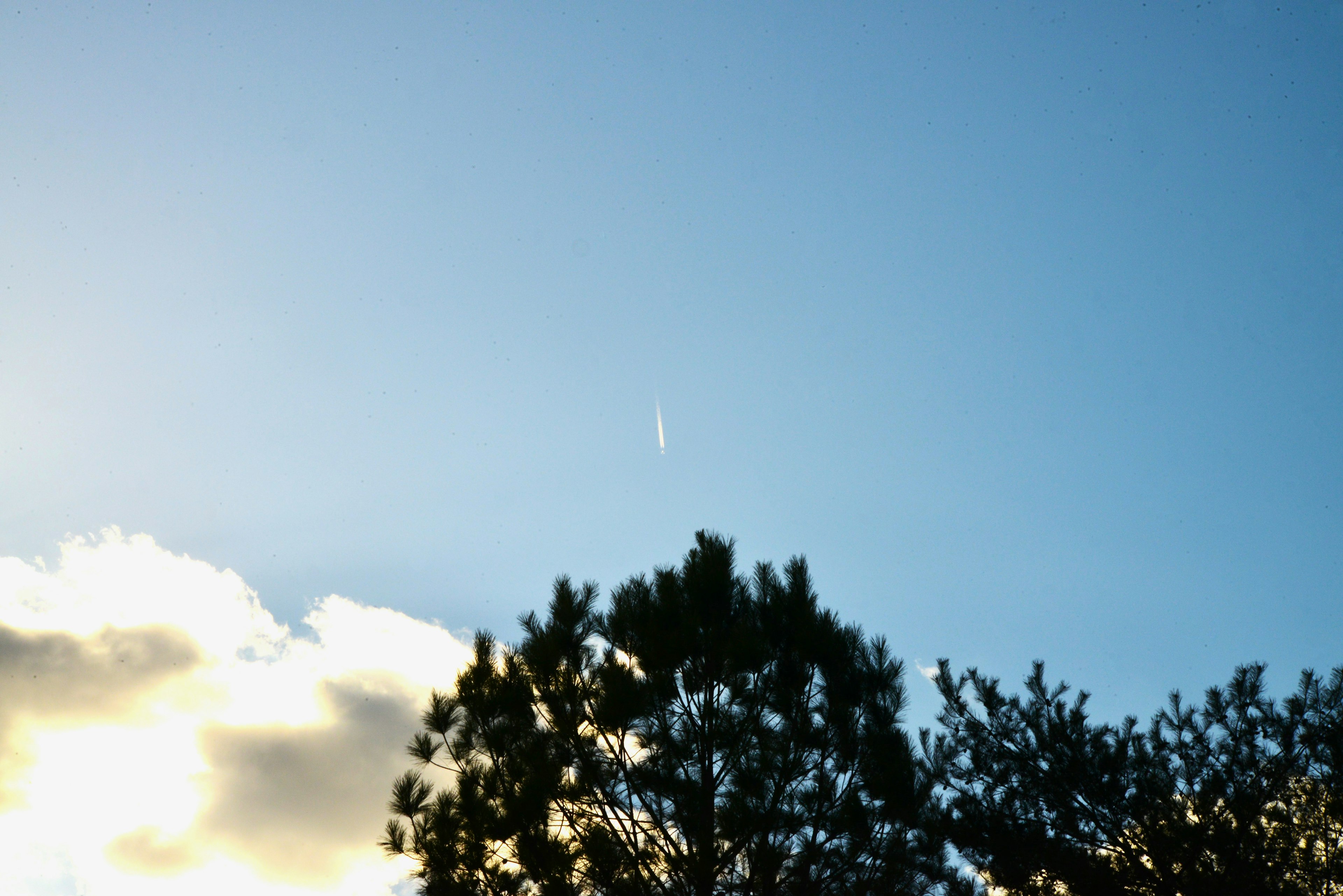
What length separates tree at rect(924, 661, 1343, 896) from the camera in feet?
22.4

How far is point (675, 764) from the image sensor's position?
22.1ft

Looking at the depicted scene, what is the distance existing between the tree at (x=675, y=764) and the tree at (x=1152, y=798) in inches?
48.4

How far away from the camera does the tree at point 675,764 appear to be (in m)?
6.38

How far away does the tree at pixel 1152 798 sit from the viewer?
6816 millimetres

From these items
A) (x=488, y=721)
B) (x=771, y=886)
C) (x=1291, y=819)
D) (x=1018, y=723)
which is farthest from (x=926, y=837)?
Result: (x=488, y=721)

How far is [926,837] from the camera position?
6840 millimetres

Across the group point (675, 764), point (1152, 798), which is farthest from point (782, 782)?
point (1152, 798)

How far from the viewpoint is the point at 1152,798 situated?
7.41m

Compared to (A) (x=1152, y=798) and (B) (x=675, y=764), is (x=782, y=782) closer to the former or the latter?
(B) (x=675, y=764)

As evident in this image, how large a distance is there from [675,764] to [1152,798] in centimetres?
445

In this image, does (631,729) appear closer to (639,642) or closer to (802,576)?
(639,642)

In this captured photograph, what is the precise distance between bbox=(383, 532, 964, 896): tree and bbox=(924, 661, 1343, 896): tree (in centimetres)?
123

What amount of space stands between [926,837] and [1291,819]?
3123 mm

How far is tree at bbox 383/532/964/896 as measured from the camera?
6.38 metres
